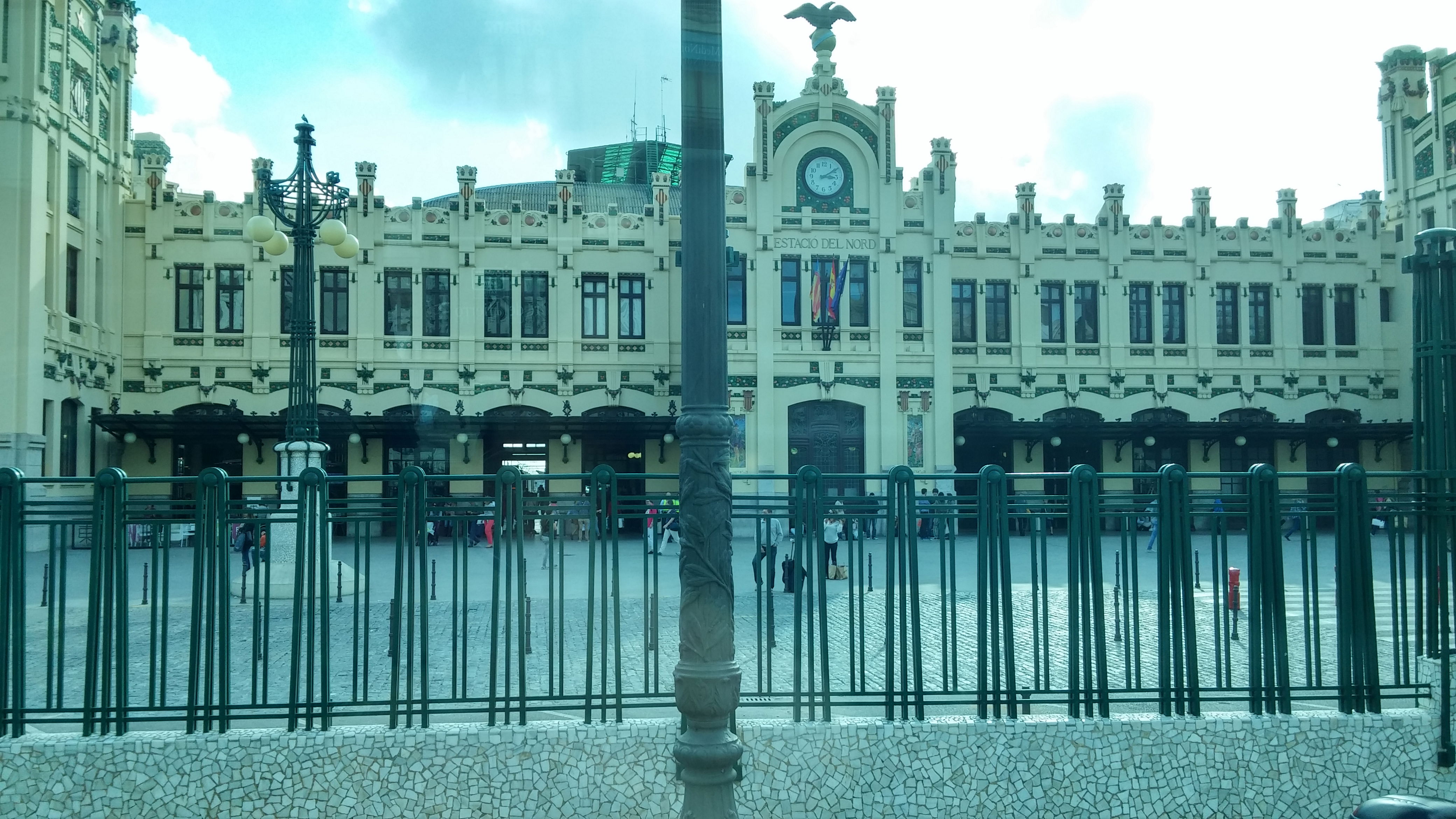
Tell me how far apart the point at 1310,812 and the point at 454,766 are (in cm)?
516

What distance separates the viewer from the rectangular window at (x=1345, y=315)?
3406cm

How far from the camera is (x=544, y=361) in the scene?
3131 centimetres

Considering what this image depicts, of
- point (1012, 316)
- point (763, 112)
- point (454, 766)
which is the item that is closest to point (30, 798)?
point (454, 766)

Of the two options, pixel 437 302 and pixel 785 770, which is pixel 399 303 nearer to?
pixel 437 302

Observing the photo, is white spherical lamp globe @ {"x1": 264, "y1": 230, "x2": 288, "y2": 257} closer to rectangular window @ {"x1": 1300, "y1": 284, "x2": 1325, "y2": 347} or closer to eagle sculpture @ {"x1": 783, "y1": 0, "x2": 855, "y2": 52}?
eagle sculpture @ {"x1": 783, "y1": 0, "x2": 855, "y2": 52}

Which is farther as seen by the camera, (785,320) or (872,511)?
(785,320)

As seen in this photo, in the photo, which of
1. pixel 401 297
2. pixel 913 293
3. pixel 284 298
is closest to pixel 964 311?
pixel 913 293

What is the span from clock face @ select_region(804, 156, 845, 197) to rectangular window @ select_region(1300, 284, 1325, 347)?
1579 centimetres

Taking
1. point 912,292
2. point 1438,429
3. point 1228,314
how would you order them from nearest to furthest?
point 1438,429, point 912,292, point 1228,314

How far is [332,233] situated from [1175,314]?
27.2 metres

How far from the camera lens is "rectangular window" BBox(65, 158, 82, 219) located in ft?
87.1

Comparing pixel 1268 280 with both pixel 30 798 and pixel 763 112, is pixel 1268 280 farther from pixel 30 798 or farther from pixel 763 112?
pixel 30 798

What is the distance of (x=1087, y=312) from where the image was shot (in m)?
33.5

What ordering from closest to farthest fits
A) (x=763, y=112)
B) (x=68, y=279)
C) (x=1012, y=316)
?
(x=68, y=279)
(x=763, y=112)
(x=1012, y=316)
